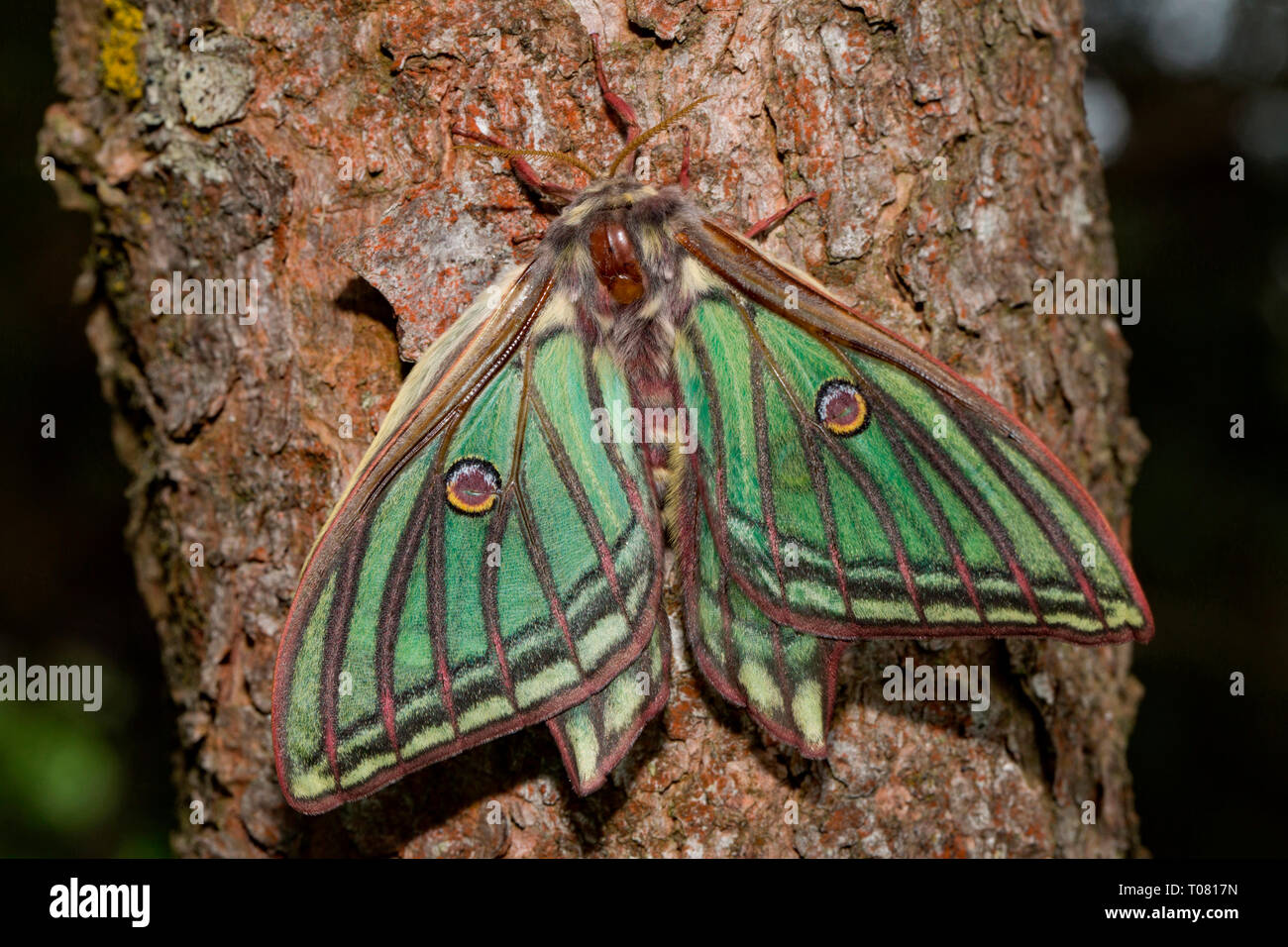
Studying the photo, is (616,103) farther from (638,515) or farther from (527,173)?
(638,515)

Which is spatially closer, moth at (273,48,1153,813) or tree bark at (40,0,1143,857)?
moth at (273,48,1153,813)

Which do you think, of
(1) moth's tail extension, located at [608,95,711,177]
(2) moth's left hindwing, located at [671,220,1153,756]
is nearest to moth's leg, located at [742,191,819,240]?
(2) moth's left hindwing, located at [671,220,1153,756]

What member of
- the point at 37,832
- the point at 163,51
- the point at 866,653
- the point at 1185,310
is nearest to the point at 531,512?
the point at 866,653

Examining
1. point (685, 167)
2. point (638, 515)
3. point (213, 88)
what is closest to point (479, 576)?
point (638, 515)

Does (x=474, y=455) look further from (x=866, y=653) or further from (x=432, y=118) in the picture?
(x=866, y=653)

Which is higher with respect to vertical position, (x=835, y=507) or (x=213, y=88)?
(x=213, y=88)

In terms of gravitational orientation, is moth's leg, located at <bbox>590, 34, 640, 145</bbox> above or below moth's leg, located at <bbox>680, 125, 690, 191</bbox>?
above

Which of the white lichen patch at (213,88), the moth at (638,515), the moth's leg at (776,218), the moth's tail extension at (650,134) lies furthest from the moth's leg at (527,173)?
the white lichen patch at (213,88)

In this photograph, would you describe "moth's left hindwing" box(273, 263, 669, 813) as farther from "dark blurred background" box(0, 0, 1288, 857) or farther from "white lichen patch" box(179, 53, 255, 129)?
"dark blurred background" box(0, 0, 1288, 857)
